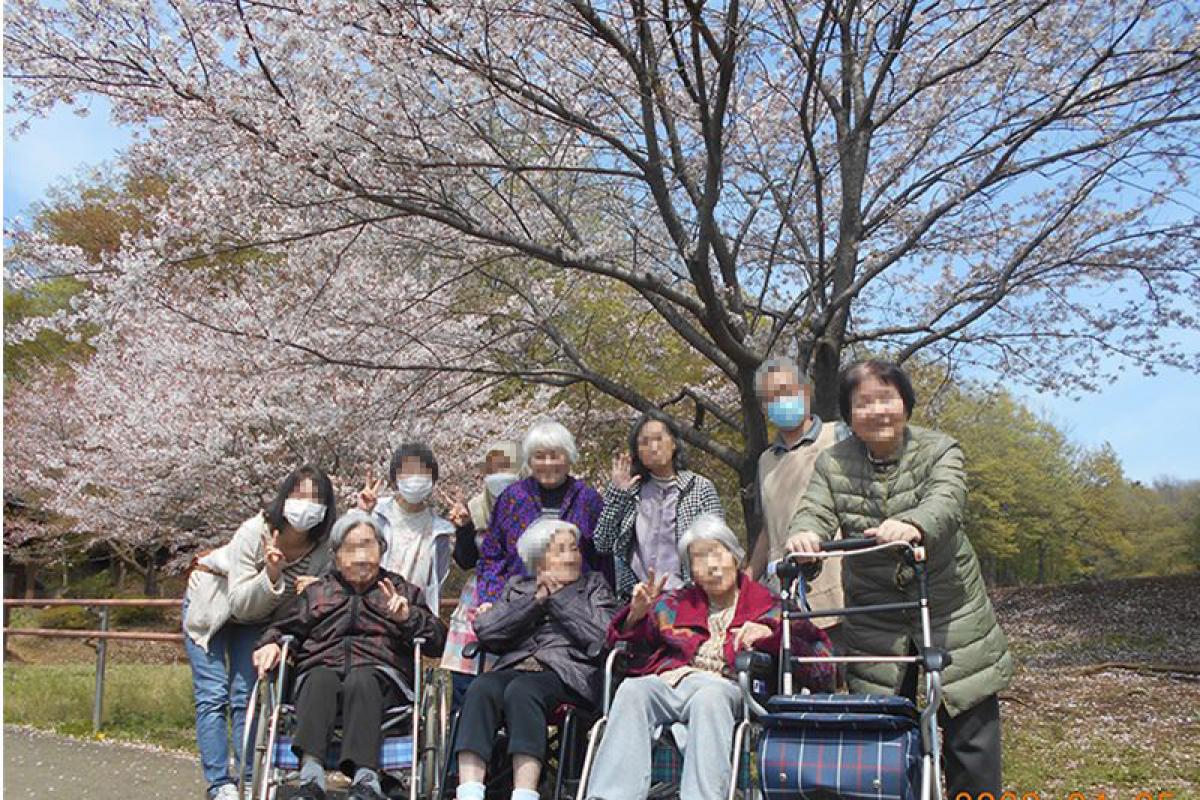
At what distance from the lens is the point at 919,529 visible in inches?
109

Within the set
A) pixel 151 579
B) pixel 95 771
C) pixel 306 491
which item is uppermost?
pixel 306 491

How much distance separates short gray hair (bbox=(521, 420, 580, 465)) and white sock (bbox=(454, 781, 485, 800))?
4.37 feet

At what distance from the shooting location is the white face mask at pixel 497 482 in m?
4.38

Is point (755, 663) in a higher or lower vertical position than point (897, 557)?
lower

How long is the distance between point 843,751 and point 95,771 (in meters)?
4.64

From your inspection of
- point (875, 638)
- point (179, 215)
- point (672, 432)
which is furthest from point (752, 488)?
point (179, 215)

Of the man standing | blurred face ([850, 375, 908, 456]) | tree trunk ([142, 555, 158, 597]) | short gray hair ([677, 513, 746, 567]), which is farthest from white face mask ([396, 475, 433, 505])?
tree trunk ([142, 555, 158, 597])

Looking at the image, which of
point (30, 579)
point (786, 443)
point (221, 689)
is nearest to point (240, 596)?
point (221, 689)

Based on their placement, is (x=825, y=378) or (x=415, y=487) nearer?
(x=415, y=487)

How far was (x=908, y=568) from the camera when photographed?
114 inches

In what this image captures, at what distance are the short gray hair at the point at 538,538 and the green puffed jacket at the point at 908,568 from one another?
108cm

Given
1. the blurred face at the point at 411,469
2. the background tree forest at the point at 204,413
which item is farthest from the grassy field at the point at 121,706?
the blurred face at the point at 411,469

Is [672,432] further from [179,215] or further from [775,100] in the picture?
[775,100]

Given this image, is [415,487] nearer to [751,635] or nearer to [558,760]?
[558,760]
